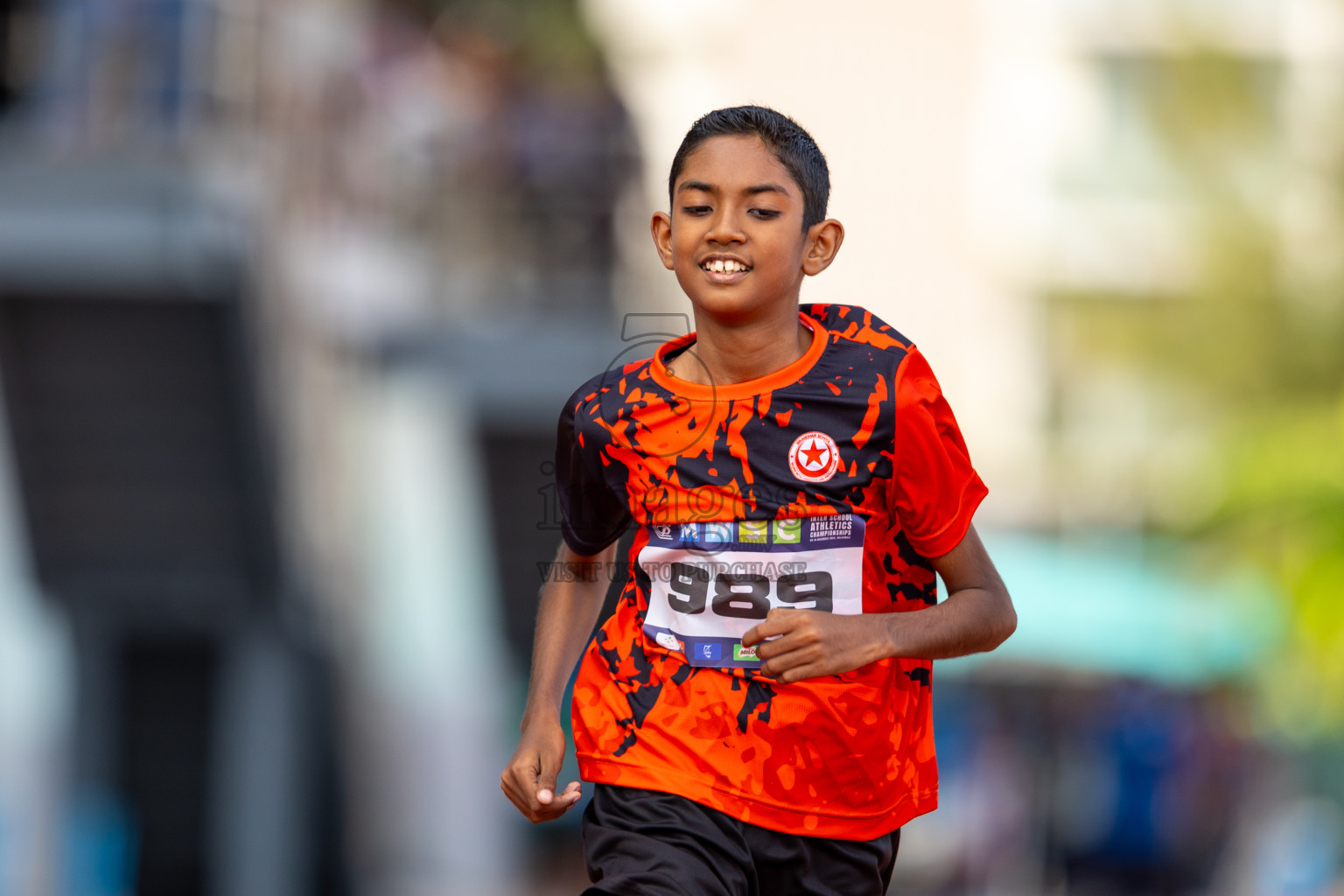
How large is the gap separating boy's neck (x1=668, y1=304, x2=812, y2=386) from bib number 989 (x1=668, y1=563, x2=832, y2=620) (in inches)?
13.6

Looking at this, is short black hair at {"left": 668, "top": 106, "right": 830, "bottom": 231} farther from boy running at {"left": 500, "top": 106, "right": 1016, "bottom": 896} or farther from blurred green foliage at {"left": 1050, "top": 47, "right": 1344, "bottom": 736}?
blurred green foliage at {"left": 1050, "top": 47, "right": 1344, "bottom": 736}

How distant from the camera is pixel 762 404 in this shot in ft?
9.27

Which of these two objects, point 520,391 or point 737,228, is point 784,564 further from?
point 520,391

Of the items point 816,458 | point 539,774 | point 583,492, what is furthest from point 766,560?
point 539,774

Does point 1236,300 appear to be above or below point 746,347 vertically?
below

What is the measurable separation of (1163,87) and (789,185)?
16824 millimetres

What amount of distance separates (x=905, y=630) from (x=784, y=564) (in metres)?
0.26

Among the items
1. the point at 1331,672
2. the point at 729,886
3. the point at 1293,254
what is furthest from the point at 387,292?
the point at 729,886

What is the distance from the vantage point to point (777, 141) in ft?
9.12

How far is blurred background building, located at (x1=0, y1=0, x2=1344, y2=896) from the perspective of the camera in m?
9.96

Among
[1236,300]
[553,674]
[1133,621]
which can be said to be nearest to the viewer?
[553,674]

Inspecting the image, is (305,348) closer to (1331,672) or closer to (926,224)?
(1331,672)

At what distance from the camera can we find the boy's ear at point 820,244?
284 centimetres

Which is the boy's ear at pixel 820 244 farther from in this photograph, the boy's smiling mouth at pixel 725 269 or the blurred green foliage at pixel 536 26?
the blurred green foliage at pixel 536 26
